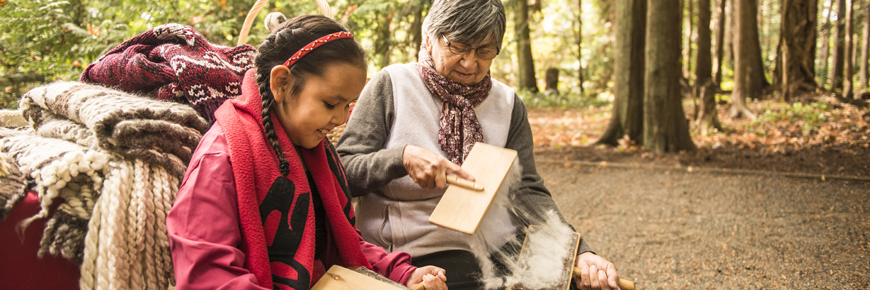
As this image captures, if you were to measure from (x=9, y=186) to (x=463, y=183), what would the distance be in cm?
109

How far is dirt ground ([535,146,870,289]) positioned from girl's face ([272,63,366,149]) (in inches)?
98.3

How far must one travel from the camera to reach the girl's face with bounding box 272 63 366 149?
1.23 m

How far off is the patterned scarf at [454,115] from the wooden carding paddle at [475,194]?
0.79 feet

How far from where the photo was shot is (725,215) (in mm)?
3965

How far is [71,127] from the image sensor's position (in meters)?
1.19

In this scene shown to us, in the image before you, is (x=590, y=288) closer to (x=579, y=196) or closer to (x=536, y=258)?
(x=536, y=258)

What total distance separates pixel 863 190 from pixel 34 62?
20.4 feet

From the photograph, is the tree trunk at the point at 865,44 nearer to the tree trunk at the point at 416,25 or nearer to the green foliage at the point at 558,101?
the green foliage at the point at 558,101

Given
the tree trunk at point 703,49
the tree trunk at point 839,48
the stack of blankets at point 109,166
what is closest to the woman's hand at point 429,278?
the stack of blankets at point 109,166

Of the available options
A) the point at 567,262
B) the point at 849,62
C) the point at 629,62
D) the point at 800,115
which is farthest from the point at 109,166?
the point at 849,62

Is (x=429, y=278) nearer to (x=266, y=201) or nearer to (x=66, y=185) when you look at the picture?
(x=266, y=201)

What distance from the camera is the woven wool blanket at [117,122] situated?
1088 millimetres

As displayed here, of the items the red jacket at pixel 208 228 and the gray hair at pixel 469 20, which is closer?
the red jacket at pixel 208 228

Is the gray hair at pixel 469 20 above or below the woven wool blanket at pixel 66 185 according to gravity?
above
